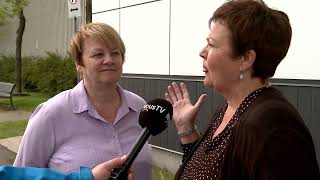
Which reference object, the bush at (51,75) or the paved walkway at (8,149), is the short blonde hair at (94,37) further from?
the bush at (51,75)

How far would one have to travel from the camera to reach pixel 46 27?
21.4 m

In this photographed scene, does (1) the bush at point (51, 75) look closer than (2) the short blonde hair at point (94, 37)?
No

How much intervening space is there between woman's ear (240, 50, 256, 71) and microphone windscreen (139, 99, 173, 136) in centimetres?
51

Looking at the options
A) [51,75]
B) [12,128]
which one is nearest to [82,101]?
[12,128]

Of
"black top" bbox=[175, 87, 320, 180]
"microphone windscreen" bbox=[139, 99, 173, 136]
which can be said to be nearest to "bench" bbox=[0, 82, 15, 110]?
"microphone windscreen" bbox=[139, 99, 173, 136]

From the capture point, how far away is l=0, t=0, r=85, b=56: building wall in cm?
2039

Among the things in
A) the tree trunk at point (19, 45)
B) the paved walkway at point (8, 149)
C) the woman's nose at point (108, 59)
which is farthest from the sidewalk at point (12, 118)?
the woman's nose at point (108, 59)

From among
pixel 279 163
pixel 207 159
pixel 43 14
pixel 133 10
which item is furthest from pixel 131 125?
pixel 43 14

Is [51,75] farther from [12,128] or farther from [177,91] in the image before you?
[177,91]

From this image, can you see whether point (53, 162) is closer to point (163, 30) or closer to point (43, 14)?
point (163, 30)

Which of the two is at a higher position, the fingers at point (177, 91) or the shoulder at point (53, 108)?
the fingers at point (177, 91)

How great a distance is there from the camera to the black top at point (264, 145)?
1.56m

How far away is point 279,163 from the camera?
155 centimetres

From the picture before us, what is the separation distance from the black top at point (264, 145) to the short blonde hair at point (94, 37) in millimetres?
934
